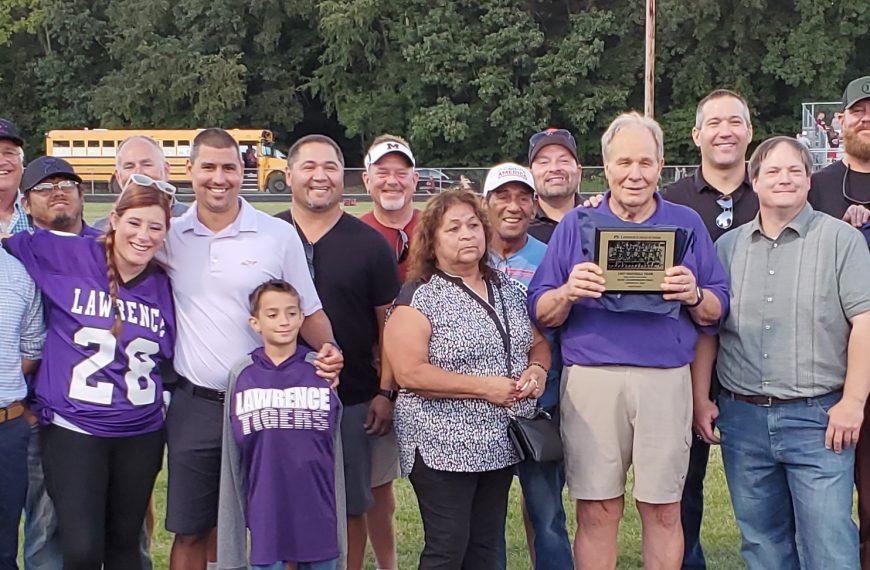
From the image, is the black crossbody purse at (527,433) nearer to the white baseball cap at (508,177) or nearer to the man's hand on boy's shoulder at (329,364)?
the man's hand on boy's shoulder at (329,364)

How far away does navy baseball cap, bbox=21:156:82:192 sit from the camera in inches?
192

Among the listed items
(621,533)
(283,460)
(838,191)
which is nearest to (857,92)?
(838,191)

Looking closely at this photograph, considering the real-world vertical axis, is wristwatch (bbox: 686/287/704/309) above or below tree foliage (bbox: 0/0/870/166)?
below

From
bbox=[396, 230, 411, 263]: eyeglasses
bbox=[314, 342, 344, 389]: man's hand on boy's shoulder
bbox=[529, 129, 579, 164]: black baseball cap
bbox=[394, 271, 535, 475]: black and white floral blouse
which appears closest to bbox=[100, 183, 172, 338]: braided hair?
bbox=[314, 342, 344, 389]: man's hand on boy's shoulder

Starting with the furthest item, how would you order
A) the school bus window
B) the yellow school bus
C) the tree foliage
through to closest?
the tree foliage < the school bus window < the yellow school bus

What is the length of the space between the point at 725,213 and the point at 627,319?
3.86 ft

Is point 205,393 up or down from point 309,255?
down

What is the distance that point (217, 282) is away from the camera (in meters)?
4.23

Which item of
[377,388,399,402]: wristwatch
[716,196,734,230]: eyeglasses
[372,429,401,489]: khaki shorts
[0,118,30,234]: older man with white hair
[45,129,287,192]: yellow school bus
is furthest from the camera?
[45,129,287,192]: yellow school bus

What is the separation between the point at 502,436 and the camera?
13.6ft

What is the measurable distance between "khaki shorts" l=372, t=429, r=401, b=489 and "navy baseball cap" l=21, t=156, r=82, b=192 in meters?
2.14

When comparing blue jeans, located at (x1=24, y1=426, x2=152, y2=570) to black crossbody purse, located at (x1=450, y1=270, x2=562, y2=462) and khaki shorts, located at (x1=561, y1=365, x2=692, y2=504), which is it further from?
khaki shorts, located at (x1=561, y1=365, x2=692, y2=504)

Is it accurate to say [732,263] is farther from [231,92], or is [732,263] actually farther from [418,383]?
[231,92]

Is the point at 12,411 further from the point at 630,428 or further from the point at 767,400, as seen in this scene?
the point at 767,400
